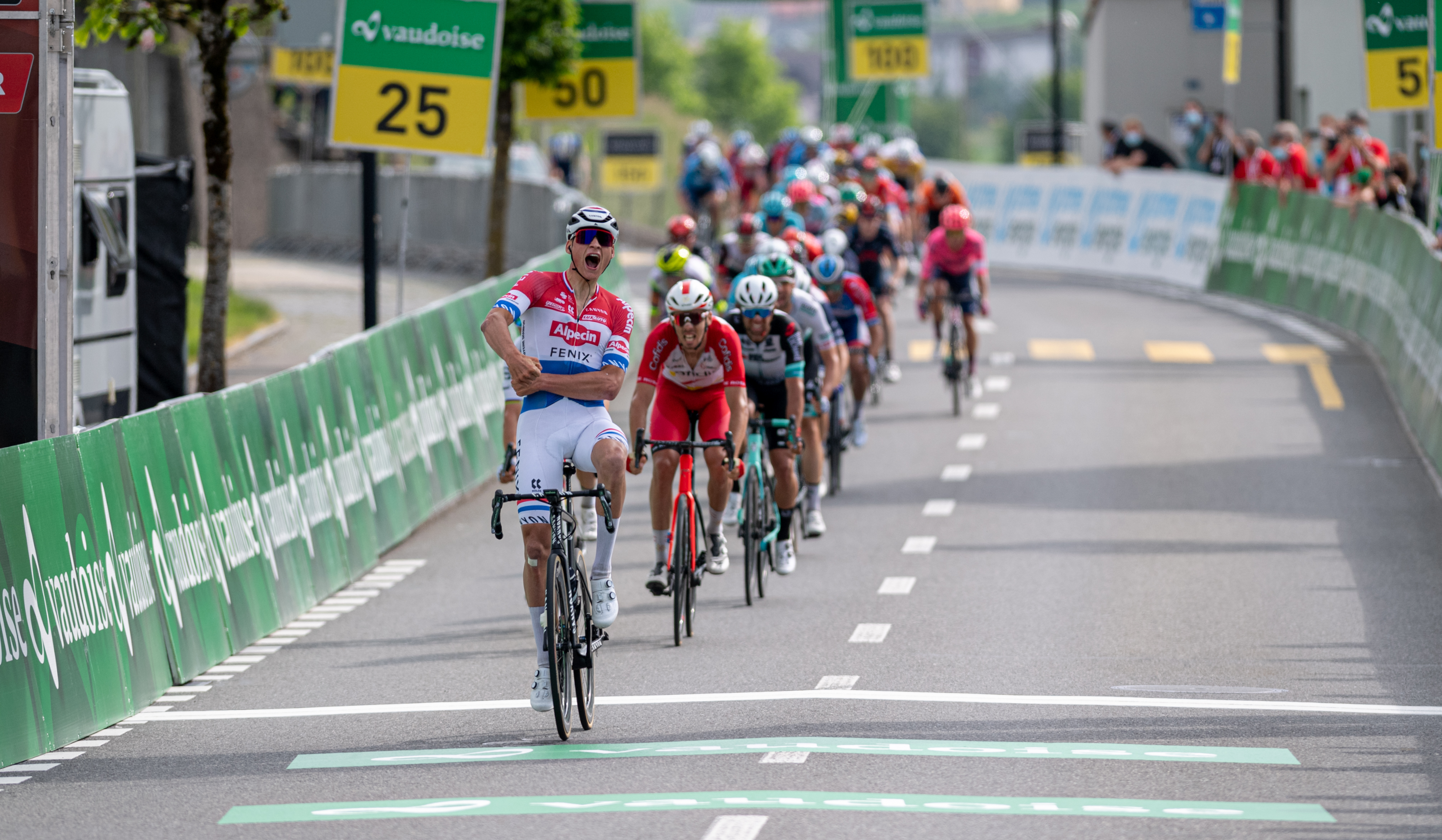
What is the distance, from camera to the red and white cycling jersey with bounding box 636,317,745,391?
1223 centimetres

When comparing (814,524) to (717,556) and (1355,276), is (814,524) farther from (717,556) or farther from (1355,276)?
(1355,276)

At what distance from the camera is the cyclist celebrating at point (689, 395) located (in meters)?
11.9

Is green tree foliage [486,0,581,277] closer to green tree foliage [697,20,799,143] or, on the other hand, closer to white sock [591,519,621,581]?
white sock [591,519,621,581]

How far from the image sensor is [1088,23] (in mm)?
71312

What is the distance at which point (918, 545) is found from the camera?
50.5ft

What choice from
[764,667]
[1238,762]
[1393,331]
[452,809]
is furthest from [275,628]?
[1393,331]

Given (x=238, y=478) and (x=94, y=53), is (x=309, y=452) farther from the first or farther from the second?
(x=94, y=53)

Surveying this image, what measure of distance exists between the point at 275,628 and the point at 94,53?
85.3ft

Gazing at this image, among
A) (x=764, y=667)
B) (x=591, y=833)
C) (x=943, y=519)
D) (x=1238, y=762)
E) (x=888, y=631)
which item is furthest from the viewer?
(x=943, y=519)

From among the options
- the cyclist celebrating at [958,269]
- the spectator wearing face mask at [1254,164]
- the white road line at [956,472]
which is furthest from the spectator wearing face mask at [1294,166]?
the white road line at [956,472]

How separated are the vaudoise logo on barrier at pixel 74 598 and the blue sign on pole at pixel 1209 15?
1111 inches

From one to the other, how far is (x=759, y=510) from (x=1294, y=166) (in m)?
19.1

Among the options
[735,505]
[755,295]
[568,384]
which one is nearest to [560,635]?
[568,384]

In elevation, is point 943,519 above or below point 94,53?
below
